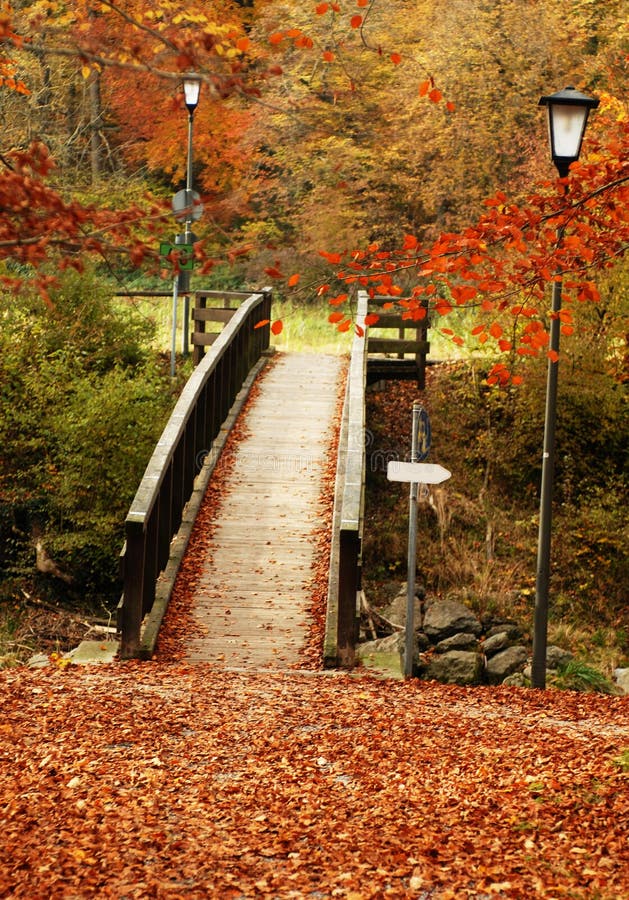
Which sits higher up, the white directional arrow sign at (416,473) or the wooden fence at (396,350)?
the wooden fence at (396,350)

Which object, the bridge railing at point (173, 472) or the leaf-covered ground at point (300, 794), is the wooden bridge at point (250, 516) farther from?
the leaf-covered ground at point (300, 794)

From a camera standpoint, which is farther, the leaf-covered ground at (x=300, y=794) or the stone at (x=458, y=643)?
the stone at (x=458, y=643)

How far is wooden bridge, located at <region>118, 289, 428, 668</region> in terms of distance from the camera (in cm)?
938

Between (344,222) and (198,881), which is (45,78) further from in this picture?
(198,881)

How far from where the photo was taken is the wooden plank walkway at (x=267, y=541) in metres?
9.77

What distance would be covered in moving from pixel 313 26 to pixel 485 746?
26.0 meters

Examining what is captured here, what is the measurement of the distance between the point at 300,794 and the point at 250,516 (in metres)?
6.63

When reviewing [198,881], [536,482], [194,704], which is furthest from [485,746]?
[536,482]

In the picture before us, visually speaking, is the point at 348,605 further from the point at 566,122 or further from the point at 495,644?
the point at 495,644

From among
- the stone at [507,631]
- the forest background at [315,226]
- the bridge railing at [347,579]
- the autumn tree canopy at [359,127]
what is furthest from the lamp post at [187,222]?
the stone at [507,631]

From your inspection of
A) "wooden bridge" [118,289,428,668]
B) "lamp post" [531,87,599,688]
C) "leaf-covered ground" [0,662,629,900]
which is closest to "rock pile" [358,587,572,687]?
"wooden bridge" [118,289,428,668]

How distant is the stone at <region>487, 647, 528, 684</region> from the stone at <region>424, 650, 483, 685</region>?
1.76ft

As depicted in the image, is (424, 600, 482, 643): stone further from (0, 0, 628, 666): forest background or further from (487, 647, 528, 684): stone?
(0, 0, 628, 666): forest background

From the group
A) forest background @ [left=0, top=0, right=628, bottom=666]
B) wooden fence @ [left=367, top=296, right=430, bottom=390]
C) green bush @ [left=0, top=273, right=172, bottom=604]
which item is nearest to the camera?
forest background @ [left=0, top=0, right=628, bottom=666]
